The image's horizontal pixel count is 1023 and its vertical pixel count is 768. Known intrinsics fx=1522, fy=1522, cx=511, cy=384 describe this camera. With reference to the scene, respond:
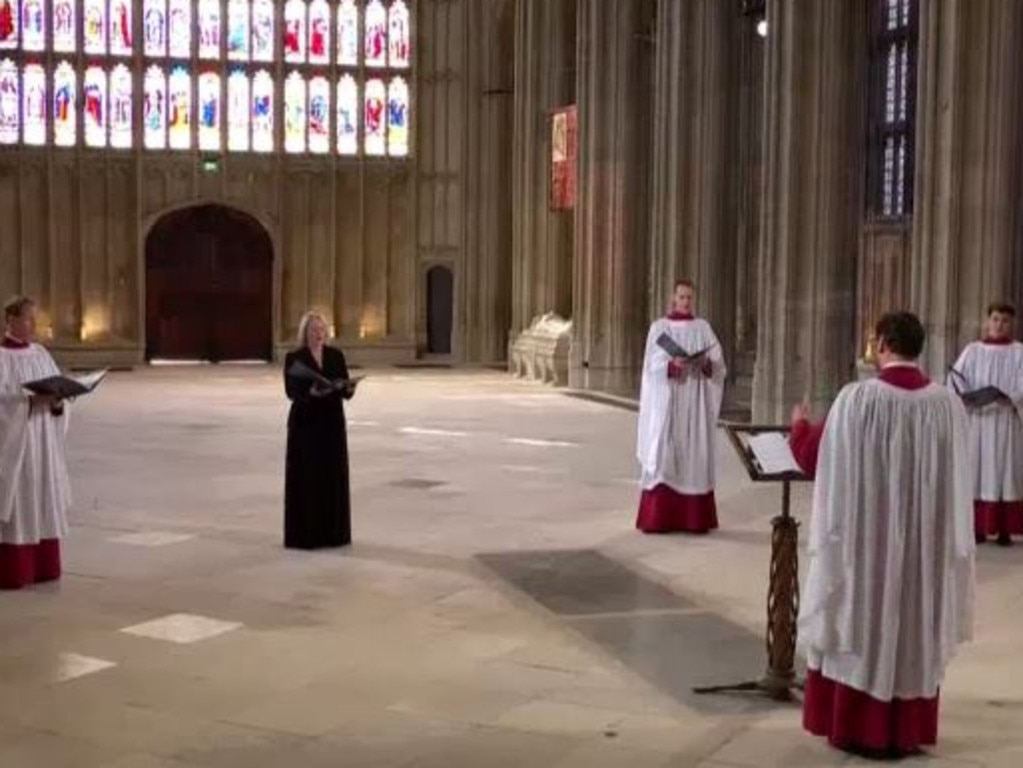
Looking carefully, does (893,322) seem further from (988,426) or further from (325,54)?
(325,54)

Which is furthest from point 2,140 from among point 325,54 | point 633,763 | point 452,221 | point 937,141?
point 633,763

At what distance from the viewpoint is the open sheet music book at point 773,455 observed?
660cm

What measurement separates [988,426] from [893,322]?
225 inches

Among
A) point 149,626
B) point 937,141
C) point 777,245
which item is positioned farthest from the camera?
point 777,245

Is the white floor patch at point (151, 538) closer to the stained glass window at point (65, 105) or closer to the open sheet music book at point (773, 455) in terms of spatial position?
the open sheet music book at point (773, 455)

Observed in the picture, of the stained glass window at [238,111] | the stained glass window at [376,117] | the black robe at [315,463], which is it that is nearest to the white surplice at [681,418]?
the black robe at [315,463]

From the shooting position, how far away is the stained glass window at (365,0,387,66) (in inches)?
1280

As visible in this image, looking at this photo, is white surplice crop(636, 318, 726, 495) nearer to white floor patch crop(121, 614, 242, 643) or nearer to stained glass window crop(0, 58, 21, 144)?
white floor patch crop(121, 614, 242, 643)

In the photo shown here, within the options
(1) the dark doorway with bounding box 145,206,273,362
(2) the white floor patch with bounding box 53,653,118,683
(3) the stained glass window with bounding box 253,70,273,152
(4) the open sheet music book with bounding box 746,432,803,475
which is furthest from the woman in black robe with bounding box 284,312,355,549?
(3) the stained glass window with bounding box 253,70,273,152

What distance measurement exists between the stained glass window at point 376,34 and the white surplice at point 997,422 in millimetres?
23124

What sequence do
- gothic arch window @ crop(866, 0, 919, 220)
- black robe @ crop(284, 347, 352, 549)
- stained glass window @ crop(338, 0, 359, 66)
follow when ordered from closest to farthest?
black robe @ crop(284, 347, 352, 549), gothic arch window @ crop(866, 0, 919, 220), stained glass window @ crop(338, 0, 359, 66)

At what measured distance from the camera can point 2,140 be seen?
101 ft

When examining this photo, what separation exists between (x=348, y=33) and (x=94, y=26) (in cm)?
523

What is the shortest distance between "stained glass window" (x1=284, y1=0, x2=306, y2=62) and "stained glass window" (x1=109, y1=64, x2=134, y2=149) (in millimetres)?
3323
